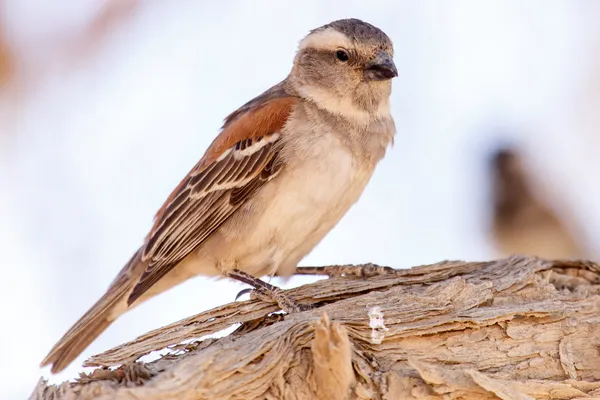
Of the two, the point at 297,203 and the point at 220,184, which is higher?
the point at 220,184

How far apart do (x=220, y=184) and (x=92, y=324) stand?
1404mm

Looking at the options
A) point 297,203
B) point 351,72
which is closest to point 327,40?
point 351,72

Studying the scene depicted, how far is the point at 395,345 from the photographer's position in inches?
173

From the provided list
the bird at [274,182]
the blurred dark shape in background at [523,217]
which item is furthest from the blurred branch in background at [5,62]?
the blurred dark shape in background at [523,217]

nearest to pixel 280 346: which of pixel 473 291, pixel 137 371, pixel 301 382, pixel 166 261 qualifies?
pixel 301 382

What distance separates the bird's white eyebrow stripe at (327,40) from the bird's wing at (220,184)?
1.88ft

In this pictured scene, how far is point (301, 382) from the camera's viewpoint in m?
4.06

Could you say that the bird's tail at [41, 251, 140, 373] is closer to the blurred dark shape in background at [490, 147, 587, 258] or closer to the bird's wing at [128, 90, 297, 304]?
the bird's wing at [128, 90, 297, 304]

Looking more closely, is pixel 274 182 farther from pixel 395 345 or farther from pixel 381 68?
pixel 395 345

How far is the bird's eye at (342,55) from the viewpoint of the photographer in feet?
19.8

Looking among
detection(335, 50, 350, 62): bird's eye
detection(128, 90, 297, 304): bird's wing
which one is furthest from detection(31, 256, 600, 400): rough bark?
detection(335, 50, 350, 62): bird's eye

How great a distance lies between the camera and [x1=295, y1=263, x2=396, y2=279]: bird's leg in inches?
210

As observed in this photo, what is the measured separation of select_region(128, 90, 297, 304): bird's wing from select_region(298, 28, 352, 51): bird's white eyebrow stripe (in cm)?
57

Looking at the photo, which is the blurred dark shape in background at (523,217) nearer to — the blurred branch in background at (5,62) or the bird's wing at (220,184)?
the bird's wing at (220,184)
